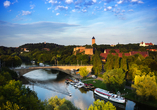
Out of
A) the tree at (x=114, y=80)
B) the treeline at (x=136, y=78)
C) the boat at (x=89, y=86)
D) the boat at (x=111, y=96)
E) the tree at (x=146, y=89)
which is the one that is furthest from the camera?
the boat at (x=89, y=86)

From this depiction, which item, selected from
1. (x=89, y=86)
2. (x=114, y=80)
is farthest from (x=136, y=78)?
(x=89, y=86)

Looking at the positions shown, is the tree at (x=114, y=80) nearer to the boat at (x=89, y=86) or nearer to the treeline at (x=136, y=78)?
the treeline at (x=136, y=78)

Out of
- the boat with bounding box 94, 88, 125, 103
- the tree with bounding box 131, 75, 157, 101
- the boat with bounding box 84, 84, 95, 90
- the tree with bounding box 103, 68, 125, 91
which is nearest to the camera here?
the tree with bounding box 131, 75, 157, 101

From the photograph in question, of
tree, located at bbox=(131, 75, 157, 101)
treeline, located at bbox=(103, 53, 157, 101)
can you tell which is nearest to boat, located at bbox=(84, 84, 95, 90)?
treeline, located at bbox=(103, 53, 157, 101)

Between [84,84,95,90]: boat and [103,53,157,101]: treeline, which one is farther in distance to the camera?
[84,84,95,90]: boat

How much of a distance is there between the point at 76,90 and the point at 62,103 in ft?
64.2

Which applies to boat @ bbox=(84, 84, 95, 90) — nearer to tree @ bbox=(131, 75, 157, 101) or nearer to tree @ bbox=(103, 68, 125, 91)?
tree @ bbox=(103, 68, 125, 91)

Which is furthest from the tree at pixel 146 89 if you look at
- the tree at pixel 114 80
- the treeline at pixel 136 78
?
the tree at pixel 114 80

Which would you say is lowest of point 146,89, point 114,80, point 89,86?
point 89,86

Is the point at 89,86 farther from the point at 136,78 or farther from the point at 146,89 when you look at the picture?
the point at 146,89

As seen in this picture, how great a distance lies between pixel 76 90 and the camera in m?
38.3

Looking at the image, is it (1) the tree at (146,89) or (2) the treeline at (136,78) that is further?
(2) the treeline at (136,78)

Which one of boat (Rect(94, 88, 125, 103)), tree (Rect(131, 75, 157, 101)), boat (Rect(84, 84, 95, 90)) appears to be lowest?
boat (Rect(84, 84, 95, 90))

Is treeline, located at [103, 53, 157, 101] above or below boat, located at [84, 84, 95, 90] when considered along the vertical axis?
above
